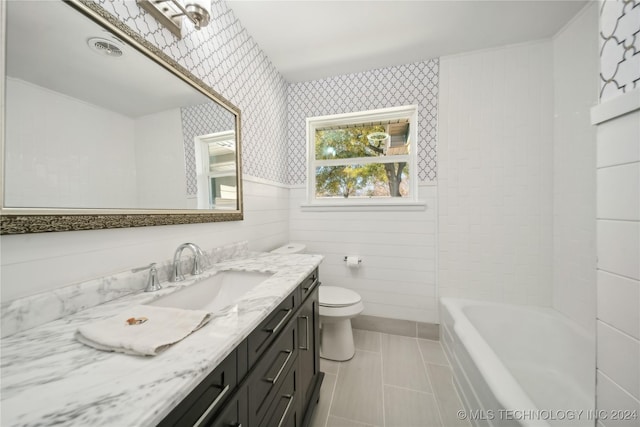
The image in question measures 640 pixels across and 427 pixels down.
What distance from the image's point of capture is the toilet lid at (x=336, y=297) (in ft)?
5.65

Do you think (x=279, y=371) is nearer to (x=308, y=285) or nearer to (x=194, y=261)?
(x=308, y=285)

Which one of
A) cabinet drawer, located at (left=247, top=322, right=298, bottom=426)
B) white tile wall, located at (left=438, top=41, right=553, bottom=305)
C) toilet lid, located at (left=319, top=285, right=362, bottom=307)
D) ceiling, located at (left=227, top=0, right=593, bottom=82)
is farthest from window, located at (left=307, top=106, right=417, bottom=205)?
cabinet drawer, located at (left=247, top=322, right=298, bottom=426)


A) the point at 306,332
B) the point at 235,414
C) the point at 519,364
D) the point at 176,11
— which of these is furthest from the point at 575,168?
the point at 176,11

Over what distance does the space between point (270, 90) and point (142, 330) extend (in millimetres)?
2070

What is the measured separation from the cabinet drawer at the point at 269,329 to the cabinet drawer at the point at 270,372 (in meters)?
0.03

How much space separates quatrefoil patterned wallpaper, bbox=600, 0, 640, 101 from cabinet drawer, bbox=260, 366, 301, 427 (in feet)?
4.57

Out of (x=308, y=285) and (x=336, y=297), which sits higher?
(x=308, y=285)

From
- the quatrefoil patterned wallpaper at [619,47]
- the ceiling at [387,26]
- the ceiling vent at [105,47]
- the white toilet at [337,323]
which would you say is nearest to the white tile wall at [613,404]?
the quatrefoil patterned wallpaper at [619,47]

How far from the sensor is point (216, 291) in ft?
3.70

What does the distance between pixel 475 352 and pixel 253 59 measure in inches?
97.6

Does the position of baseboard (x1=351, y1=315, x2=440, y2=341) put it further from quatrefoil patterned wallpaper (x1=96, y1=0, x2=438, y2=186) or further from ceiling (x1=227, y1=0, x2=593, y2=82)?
ceiling (x1=227, y1=0, x2=593, y2=82)

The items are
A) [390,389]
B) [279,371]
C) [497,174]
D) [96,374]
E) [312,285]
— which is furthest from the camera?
[497,174]

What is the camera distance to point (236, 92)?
5.17 feet

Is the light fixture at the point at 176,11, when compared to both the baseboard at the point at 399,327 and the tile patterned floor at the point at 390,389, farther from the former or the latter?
the baseboard at the point at 399,327
